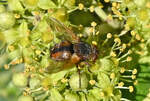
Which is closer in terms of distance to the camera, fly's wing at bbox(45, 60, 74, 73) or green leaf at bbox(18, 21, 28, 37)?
fly's wing at bbox(45, 60, 74, 73)

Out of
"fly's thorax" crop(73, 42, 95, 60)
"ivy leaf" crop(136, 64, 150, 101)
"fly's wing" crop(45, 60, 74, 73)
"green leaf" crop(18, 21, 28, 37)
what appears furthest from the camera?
"ivy leaf" crop(136, 64, 150, 101)

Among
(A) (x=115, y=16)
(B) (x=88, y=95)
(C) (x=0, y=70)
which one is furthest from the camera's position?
(C) (x=0, y=70)

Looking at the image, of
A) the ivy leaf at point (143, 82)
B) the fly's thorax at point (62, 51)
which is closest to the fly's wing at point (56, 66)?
the fly's thorax at point (62, 51)

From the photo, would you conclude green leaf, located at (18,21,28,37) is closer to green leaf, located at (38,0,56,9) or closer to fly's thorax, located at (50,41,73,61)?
green leaf, located at (38,0,56,9)

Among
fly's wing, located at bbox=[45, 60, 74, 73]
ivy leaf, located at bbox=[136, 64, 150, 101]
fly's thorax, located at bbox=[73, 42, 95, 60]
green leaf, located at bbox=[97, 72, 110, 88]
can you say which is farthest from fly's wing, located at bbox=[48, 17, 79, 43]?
ivy leaf, located at bbox=[136, 64, 150, 101]

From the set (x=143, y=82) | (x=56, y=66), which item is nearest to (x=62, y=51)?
(x=56, y=66)

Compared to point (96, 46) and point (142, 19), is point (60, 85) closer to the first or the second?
point (96, 46)

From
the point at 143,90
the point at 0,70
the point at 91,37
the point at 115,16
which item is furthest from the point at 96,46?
the point at 0,70

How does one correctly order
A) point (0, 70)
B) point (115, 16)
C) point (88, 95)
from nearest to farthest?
point (88, 95)
point (115, 16)
point (0, 70)
